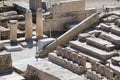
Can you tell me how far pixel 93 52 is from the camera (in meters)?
19.8

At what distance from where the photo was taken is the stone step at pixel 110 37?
20.3 meters

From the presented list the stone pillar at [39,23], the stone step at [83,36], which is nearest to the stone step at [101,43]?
the stone step at [83,36]

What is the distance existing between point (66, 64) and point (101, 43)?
83.2 inches

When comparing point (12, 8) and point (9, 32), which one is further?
point (12, 8)

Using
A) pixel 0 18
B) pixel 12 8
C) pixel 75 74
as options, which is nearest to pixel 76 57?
pixel 75 74

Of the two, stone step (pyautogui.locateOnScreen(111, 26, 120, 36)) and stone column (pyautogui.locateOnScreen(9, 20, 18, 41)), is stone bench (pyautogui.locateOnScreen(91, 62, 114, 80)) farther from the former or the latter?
stone column (pyautogui.locateOnScreen(9, 20, 18, 41))

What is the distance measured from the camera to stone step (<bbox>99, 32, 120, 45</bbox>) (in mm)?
20297

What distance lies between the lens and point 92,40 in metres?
20.8

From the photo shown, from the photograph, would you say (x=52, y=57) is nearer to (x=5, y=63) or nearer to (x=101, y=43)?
(x=5, y=63)

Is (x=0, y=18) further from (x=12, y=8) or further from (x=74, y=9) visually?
(x=74, y=9)

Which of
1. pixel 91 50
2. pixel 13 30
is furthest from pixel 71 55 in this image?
pixel 13 30

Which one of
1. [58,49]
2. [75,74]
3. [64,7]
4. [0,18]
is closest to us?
[75,74]

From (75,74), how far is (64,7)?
8.18 metres

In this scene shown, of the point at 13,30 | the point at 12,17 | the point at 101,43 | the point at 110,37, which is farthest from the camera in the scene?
the point at 12,17
